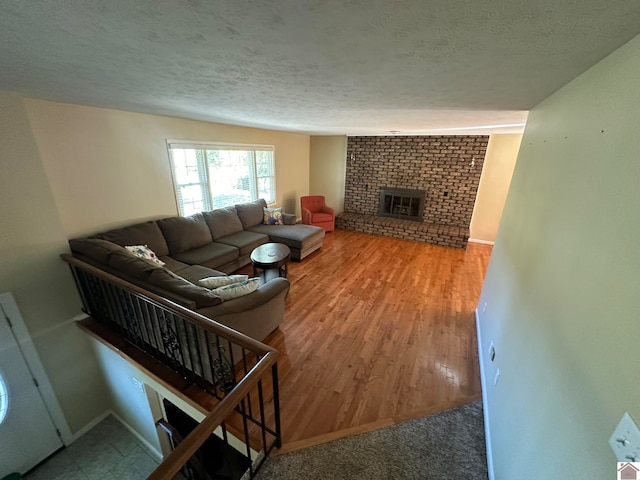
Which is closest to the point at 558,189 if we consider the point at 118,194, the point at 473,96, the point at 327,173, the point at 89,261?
the point at 473,96

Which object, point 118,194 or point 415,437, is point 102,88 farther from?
point 415,437

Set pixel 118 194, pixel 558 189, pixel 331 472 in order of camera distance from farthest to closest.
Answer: pixel 118 194, pixel 331 472, pixel 558 189

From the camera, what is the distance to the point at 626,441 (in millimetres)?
642

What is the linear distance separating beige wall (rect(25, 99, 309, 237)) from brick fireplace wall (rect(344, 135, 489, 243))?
12.0 ft

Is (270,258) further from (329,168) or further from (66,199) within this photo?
(329,168)

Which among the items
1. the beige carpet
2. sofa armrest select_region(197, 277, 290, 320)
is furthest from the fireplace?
the beige carpet

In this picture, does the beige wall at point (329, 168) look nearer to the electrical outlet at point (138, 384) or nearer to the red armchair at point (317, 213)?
the red armchair at point (317, 213)

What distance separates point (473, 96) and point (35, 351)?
4340mm

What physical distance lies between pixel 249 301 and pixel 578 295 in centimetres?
202

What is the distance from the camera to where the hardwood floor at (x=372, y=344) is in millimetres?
1951

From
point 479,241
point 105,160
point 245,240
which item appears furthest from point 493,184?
point 105,160

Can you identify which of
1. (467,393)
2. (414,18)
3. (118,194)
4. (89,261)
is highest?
→ (414,18)

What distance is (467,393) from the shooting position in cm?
213

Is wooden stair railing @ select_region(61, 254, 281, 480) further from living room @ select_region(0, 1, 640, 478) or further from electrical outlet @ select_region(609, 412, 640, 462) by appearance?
electrical outlet @ select_region(609, 412, 640, 462)
